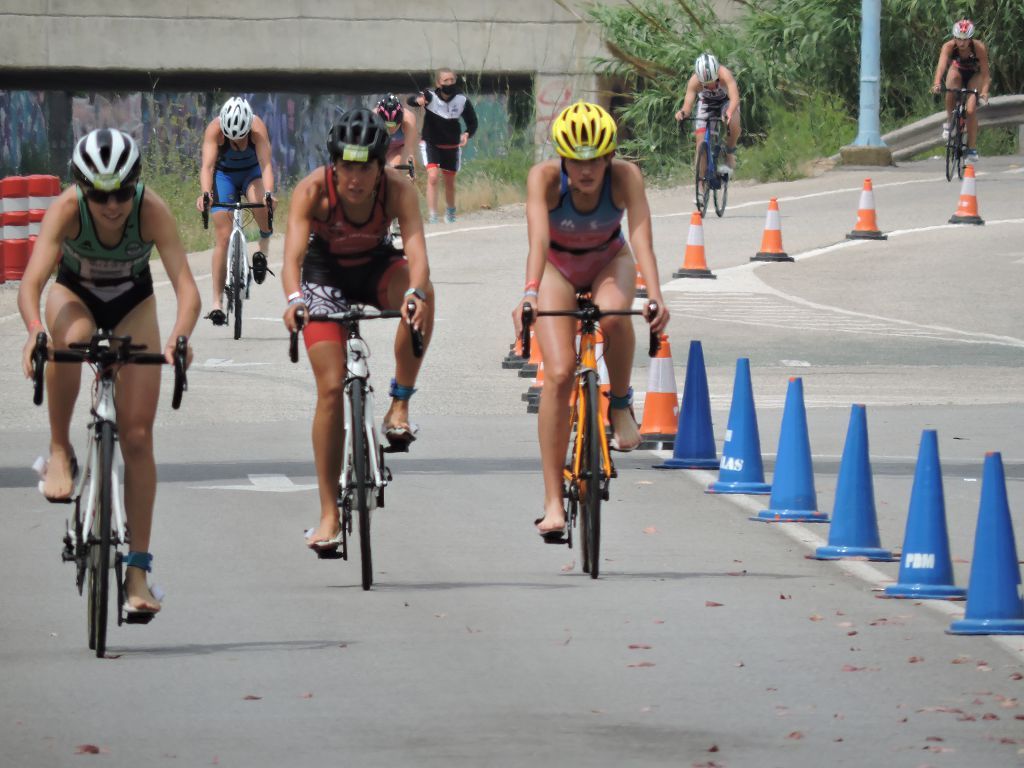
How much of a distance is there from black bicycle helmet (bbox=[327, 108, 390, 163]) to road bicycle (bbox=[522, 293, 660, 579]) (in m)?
0.87

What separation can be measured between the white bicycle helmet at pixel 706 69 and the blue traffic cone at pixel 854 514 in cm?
1661

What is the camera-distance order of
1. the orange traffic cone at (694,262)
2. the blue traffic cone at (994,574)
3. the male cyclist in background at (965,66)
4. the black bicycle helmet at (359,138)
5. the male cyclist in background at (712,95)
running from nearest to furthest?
the blue traffic cone at (994,574) → the black bicycle helmet at (359,138) → the orange traffic cone at (694,262) → the male cyclist in background at (712,95) → the male cyclist in background at (965,66)

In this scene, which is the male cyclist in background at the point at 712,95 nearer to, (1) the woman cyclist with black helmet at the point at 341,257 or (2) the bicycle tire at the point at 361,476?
(1) the woman cyclist with black helmet at the point at 341,257

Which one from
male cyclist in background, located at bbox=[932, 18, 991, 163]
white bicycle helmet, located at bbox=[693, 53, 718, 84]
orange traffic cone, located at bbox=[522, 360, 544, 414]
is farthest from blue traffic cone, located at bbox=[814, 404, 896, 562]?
male cyclist in background, located at bbox=[932, 18, 991, 163]

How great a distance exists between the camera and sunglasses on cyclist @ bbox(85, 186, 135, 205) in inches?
332

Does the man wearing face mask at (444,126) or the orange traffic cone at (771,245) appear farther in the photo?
the man wearing face mask at (444,126)

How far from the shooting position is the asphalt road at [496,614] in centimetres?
712

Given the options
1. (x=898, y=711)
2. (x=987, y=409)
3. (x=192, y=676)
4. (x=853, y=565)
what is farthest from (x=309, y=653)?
(x=987, y=409)

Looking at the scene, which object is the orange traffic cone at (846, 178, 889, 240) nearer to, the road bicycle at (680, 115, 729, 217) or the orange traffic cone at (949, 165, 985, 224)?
the orange traffic cone at (949, 165, 985, 224)

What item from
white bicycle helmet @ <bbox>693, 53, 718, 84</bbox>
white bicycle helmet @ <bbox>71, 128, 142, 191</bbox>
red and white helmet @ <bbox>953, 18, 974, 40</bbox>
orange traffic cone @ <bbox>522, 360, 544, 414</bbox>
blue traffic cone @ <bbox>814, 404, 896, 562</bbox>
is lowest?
orange traffic cone @ <bbox>522, 360, 544, 414</bbox>

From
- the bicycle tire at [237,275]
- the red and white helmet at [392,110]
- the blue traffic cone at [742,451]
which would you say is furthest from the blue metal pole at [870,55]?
the blue traffic cone at [742,451]

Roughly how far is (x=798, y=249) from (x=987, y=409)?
430 inches

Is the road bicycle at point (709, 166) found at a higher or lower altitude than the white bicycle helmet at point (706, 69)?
lower

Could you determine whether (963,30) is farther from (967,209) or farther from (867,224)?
(867,224)
